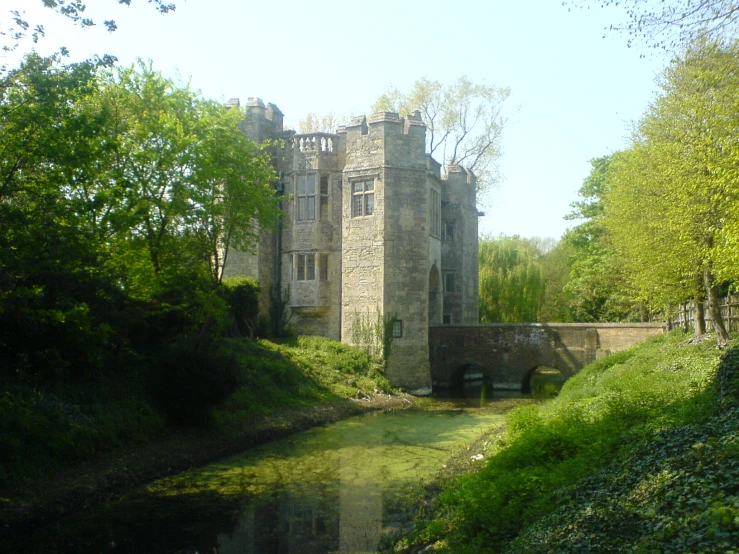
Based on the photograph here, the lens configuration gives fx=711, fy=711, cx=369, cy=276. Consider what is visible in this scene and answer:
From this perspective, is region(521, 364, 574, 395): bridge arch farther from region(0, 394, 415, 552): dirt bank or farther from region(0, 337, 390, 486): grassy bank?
region(0, 394, 415, 552): dirt bank

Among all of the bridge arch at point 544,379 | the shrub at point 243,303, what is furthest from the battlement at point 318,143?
the bridge arch at point 544,379

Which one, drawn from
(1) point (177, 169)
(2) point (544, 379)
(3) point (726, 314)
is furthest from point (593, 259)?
(1) point (177, 169)

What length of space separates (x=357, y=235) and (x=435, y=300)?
686cm

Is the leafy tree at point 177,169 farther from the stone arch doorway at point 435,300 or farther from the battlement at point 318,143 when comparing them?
the stone arch doorway at point 435,300

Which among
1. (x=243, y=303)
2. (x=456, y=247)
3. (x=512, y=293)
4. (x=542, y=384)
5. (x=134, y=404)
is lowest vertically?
(x=542, y=384)

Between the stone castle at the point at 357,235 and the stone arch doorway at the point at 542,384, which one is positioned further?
the stone arch doorway at the point at 542,384

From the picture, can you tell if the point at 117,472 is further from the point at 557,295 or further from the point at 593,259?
the point at 557,295

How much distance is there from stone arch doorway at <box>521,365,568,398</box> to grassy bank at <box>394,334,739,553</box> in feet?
61.4

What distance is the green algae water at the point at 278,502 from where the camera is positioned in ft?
31.5

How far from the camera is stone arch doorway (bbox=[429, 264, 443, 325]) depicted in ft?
110

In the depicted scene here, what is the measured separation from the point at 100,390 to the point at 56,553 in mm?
6005

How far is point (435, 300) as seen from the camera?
113 ft

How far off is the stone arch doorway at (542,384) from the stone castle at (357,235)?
5.59 metres

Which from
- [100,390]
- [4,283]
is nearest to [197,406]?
[100,390]
